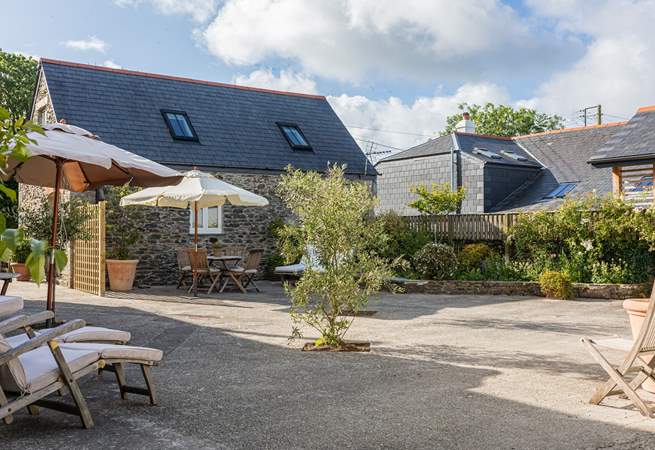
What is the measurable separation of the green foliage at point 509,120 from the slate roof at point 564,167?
15.6m

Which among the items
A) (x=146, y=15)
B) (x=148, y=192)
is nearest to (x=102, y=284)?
(x=148, y=192)

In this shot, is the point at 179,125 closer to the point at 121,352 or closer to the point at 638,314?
the point at 121,352

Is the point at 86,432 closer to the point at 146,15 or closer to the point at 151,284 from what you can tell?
the point at 146,15

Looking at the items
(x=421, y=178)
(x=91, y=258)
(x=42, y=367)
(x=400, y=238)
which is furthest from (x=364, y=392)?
(x=421, y=178)

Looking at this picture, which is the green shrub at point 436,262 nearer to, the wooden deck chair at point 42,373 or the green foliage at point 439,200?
the green foliage at point 439,200

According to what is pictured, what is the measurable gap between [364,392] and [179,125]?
13.8 meters

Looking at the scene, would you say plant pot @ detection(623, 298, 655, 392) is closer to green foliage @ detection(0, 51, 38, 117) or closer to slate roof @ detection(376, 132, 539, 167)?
slate roof @ detection(376, 132, 539, 167)

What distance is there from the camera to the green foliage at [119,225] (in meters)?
15.4

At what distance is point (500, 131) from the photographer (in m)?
43.1

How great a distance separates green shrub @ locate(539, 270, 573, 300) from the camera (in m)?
12.6

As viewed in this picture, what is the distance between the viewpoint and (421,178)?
27.1 metres

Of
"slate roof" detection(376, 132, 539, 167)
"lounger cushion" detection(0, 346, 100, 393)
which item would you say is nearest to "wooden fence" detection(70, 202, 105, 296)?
"lounger cushion" detection(0, 346, 100, 393)

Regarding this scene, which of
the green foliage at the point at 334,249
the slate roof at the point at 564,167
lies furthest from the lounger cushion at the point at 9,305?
the slate roof at the point at 564,167

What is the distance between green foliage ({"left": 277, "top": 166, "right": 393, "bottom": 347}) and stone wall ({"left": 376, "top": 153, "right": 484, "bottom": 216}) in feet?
54.6
